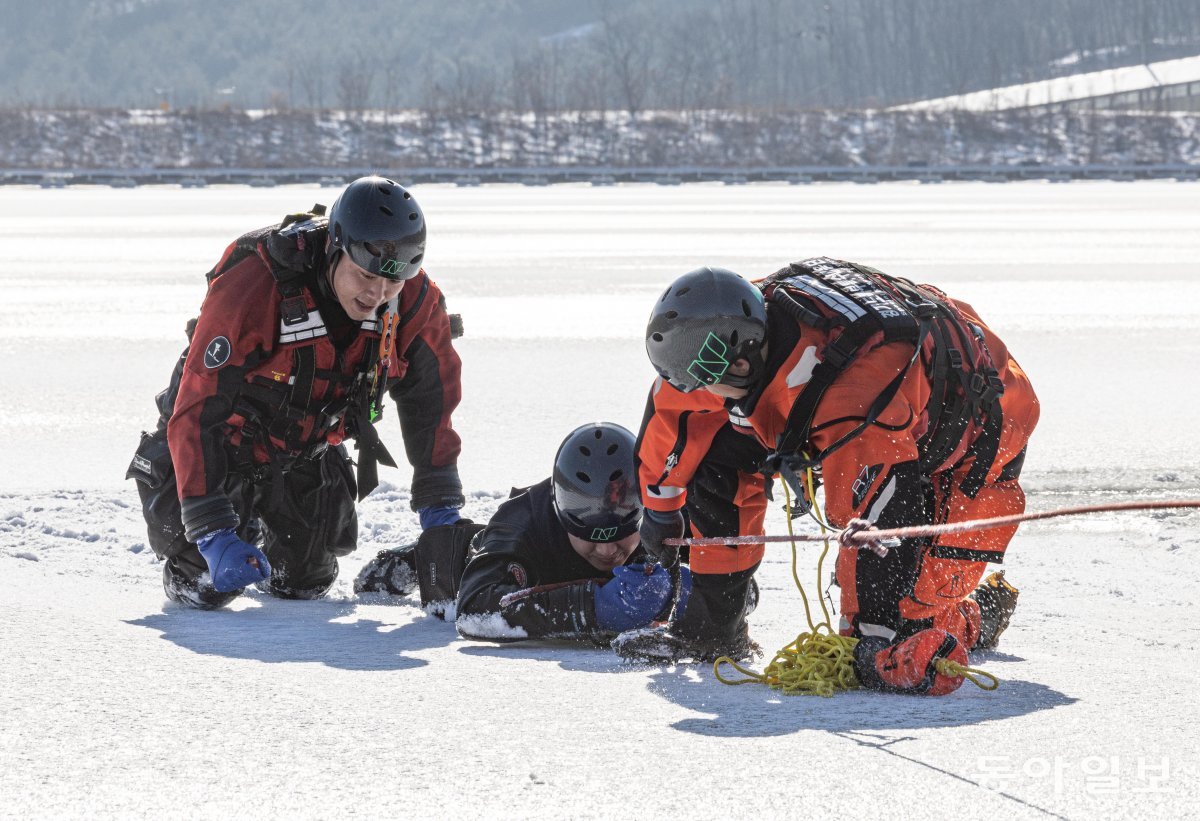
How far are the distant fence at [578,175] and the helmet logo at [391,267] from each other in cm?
3613

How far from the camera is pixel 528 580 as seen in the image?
14.3 feet

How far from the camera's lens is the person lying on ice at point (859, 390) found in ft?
10.8

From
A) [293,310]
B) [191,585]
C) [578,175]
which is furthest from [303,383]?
[578,175]

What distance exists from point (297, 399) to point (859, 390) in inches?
79.0

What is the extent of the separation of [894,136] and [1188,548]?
196ft

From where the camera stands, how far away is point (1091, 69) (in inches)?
4528

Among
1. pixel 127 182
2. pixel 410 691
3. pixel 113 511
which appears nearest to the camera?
pixel 410 691

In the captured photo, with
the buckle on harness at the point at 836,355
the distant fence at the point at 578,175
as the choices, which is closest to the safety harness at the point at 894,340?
the buckle on harness at the point at 836,355

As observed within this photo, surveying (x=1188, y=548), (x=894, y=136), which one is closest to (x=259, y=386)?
(x=1188, y=548)

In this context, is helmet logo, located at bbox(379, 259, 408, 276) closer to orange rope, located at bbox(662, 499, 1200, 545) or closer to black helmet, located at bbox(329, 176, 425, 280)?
black helmet, located at bbox(329, 176, 425, 280)

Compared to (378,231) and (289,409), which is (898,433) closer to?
(378,231)

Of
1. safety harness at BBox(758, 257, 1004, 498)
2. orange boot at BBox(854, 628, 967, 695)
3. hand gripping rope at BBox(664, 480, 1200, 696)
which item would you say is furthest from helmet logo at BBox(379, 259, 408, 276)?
orange boot at BBox(854, 628, 967, 695)

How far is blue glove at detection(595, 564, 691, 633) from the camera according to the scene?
408 centimetres

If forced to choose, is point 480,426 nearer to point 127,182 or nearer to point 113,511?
point 113,511
